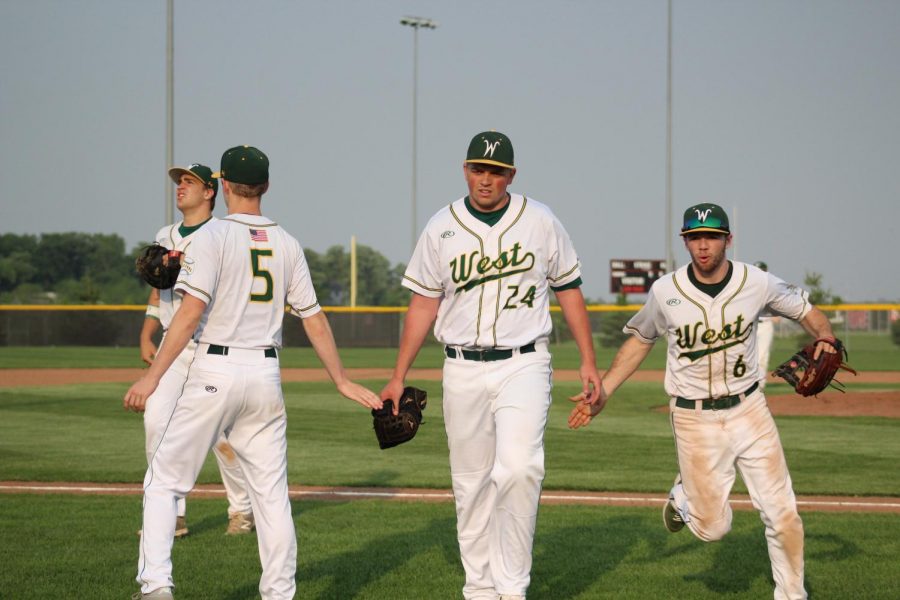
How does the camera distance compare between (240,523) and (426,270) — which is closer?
(426,270)

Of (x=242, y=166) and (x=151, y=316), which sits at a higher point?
(x=242, y=166)

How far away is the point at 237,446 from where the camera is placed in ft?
18.6

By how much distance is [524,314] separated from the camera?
598 centimetres

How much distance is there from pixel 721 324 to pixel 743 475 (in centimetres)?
87

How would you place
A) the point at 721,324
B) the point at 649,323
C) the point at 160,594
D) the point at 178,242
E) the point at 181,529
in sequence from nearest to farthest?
the point at 160,594 < the point at 721,324 < the point at 649,323 < the point at 178,242 < the point at 181,529

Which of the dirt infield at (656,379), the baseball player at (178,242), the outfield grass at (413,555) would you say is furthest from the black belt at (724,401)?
the dirt infield at (656,379)

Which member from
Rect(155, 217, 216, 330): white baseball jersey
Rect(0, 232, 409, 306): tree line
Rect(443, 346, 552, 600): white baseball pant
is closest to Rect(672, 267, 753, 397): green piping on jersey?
Rect(443, 346, 552, 600): white baseball pant

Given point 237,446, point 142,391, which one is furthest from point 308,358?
Answer: point 142,391

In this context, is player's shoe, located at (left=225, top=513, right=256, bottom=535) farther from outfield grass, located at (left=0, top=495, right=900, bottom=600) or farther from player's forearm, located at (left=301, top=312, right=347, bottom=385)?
player's forearm, located at (left=301, top=312, right=347, bottom=385)

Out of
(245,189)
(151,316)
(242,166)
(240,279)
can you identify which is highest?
(242,166)

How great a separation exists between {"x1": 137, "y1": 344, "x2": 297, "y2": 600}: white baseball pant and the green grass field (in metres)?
0.99

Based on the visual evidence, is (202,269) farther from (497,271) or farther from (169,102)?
(169,102)

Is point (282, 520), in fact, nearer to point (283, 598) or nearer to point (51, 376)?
point (283, 598)

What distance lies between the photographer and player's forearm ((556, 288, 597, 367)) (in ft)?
19.9
